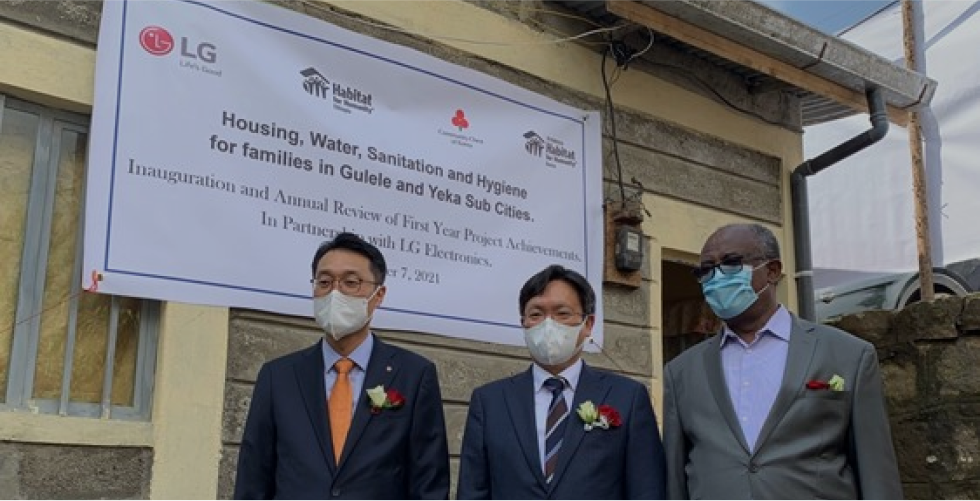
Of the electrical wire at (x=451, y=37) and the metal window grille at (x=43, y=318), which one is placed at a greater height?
the electrical wire at (x=451, y=37)

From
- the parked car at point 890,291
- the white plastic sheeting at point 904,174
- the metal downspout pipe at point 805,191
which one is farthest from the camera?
the white plastic sheeting at point 904,174

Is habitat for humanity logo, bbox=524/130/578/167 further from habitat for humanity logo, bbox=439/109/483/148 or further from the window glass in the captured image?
the window glass

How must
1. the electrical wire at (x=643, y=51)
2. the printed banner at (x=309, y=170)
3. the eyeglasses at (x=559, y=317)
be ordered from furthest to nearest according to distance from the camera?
the electrical wire at (x=643, y=51) < the printed banner at (x=309, y=170) < the eyeglasses at (x=559, y=317)

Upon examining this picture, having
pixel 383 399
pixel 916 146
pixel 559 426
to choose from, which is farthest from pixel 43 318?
pixel 916 146

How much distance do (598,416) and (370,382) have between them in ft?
2.47

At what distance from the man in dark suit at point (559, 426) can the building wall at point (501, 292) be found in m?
1.38

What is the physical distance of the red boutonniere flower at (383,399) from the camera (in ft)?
10.7

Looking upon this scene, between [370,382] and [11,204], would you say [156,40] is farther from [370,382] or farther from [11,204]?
[370,382]

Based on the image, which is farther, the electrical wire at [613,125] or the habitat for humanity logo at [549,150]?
the electrical wire at [613,125]

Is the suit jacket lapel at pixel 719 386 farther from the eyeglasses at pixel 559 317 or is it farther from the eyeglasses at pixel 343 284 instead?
the eyeglasses at pixel 343 284

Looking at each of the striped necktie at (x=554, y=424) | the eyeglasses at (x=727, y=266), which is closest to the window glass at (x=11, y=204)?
the striped necktie at (x=554, y=424)

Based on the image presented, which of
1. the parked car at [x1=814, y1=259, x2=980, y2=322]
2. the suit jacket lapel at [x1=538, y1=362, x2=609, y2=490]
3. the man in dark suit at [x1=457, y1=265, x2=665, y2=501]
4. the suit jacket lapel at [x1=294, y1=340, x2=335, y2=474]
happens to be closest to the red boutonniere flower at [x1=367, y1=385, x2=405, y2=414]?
the suit jacket lapel at [x1=294, y1=340, x2=335, y2=474]


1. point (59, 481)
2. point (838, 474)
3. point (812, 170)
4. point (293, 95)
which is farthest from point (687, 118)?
point (59, 481)

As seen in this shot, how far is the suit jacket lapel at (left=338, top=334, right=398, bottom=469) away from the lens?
3230 millimetres
